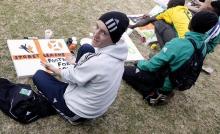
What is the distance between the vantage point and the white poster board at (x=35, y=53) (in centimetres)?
371

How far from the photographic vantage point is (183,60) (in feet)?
11.9

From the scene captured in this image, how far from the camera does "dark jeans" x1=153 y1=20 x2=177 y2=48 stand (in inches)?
182

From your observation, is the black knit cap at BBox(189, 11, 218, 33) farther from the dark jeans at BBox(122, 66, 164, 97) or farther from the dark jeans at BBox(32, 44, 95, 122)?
the dark jeans at BBox(32, 44, 95, 122)

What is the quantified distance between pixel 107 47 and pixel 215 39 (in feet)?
6.75

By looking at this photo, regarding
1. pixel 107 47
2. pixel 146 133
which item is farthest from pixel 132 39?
pixel 107 47

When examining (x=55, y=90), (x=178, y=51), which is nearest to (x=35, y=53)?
(x=55, y=90)

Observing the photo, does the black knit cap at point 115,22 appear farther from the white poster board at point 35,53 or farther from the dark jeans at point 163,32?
the dark jeans at point 163,32

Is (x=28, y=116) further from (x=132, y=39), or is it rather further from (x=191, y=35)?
(x=132, y=39)

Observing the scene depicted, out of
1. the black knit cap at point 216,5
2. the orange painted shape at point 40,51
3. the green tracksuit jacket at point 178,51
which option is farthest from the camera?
the black knit cap at point 216,5

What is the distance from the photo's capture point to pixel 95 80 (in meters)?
2.89

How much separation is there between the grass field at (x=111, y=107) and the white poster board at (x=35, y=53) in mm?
83

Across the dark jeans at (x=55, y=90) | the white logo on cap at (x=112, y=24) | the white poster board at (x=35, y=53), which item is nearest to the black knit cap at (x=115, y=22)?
the white logo on cap at (x=112, y=24)

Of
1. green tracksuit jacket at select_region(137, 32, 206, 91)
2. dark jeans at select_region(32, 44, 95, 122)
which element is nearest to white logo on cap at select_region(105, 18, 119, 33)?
dark jeans at select_region(32, 44, 95, 122)

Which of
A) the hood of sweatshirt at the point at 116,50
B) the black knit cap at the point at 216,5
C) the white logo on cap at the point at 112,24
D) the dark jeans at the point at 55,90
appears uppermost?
the white logo on cap at the point at 112,24
